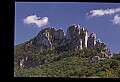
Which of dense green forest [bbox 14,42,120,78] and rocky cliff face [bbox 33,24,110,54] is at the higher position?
rocky cliff face [bbox 33,24,110,54]

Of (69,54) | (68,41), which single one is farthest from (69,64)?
(68,41)

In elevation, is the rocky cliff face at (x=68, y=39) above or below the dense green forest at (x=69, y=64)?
above

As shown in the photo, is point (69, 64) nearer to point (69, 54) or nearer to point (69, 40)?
point (69, 54)

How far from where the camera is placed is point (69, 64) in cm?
206

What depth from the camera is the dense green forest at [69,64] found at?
2.04 metres

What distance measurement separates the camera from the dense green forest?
2.04 meters

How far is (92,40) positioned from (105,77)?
0.32 meters

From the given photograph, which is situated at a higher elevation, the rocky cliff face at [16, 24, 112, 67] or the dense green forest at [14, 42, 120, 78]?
the rocky cliff face at [16, 24, 112, 67]

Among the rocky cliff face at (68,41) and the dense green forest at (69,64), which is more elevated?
the rocky cliff face at (68,41)

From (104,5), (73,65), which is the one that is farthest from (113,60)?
(104,5)

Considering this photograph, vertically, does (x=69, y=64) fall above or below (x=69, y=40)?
below
